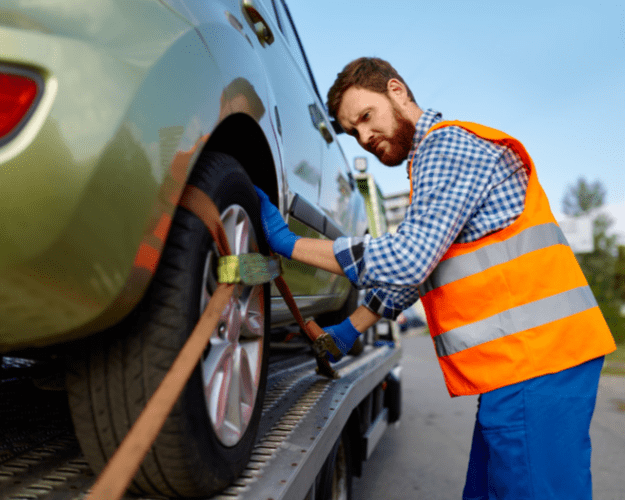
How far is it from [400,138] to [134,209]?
1055mm

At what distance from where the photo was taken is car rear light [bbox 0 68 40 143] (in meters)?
0.74

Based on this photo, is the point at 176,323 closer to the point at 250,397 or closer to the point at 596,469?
the point at 250,397

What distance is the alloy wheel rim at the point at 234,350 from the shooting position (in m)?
1.15

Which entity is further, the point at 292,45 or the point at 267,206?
the point at 292,45

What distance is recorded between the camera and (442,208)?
1.31 metres

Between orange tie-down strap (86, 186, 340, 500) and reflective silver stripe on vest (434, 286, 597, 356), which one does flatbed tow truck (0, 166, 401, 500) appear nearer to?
orange tie-down strap (86, 186, 340, 500)

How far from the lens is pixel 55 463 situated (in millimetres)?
1250

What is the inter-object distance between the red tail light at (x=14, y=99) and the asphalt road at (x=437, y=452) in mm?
2784

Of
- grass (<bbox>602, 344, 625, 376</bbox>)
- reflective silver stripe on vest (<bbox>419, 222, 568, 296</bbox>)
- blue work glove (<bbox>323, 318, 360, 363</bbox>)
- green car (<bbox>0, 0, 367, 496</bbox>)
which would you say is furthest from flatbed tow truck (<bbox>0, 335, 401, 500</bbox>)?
grass (<bbox>602, 344, 625, 376</bbox>)

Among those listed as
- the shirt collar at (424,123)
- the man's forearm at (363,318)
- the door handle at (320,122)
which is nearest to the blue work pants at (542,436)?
the man's forearm at (363,318)

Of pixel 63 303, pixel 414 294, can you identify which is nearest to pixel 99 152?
pixel 63 303

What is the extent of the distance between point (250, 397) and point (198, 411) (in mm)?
356

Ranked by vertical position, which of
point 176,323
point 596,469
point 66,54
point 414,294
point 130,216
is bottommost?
point 596,469

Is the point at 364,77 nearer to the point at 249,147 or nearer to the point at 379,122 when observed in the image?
the point at 379,122
